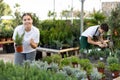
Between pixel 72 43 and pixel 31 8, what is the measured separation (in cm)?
296

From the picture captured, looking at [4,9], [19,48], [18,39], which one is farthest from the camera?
[4,9]

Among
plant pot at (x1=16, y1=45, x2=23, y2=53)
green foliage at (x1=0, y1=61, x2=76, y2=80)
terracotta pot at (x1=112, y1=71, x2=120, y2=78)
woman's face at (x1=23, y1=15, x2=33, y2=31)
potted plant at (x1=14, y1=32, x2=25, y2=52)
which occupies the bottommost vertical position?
terracotta pot at (x1=112, y1=71, x2=120, y2=78)

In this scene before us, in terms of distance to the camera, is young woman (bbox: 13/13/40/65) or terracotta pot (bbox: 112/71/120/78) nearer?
terracotta pot (bbox: 112/71/120/78)

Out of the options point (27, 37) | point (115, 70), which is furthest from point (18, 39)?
point (115, 70)

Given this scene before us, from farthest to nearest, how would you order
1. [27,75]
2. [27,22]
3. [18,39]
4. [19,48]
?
[27,22]
[19,48]
[18,39]
[27,75]

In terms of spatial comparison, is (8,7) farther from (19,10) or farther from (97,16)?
(97,16)

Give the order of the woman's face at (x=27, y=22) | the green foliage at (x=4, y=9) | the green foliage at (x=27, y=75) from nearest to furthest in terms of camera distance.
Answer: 1. the green foliage at (x=27, y=75)
2. the woman's face at (x=27, y=22)
3. the green foliage at (x=4, y=9)

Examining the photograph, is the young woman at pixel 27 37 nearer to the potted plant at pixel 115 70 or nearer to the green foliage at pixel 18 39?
the green foliage at pixel 18 39

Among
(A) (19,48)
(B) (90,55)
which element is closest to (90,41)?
(B) (90,55)

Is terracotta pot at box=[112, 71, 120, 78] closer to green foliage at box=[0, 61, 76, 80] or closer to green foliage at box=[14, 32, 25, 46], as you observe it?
green foliage at box=[14, 32, 25, 46]

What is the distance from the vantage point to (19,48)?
4035mm

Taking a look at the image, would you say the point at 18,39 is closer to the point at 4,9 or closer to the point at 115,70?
the point at 115,70

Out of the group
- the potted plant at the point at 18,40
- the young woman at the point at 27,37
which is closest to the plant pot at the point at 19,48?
the potted plant at the point at 18,40

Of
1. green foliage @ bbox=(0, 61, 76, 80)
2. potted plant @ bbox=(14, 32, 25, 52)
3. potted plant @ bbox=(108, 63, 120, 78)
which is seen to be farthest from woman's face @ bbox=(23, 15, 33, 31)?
green foliage @ bbox=(0, 61, 76, 80)
